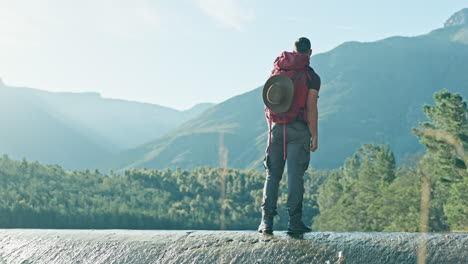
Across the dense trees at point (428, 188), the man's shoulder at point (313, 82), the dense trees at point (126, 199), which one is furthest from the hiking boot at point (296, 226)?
the dense trees at point (126, 199)

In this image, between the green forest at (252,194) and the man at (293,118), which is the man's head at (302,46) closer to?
the man at (293,118)

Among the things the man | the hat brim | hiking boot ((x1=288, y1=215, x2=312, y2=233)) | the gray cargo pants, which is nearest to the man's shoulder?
the man

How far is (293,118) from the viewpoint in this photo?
6.57m

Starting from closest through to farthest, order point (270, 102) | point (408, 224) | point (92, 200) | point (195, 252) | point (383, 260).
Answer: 1. point (383, 260)
2. point (195, 252)
3. point (270, 102)
4. point (408, 224)
5. point (92, 200)

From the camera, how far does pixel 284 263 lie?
18.0 ft

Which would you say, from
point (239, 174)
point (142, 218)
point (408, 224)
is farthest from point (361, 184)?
point (239, 174)

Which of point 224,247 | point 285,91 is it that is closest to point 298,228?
point 224,247

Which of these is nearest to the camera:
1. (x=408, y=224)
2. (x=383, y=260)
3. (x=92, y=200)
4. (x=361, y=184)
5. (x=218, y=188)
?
(x=383, y=260)

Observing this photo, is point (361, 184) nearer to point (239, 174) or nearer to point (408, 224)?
point (408, 224)

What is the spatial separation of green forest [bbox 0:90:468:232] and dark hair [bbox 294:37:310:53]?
1434 inches

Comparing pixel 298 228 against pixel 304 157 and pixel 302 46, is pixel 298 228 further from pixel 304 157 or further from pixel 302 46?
pixel 302 46

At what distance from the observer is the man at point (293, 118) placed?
652 cm

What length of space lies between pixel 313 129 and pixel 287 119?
0.98 feet

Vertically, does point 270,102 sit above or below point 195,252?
above
